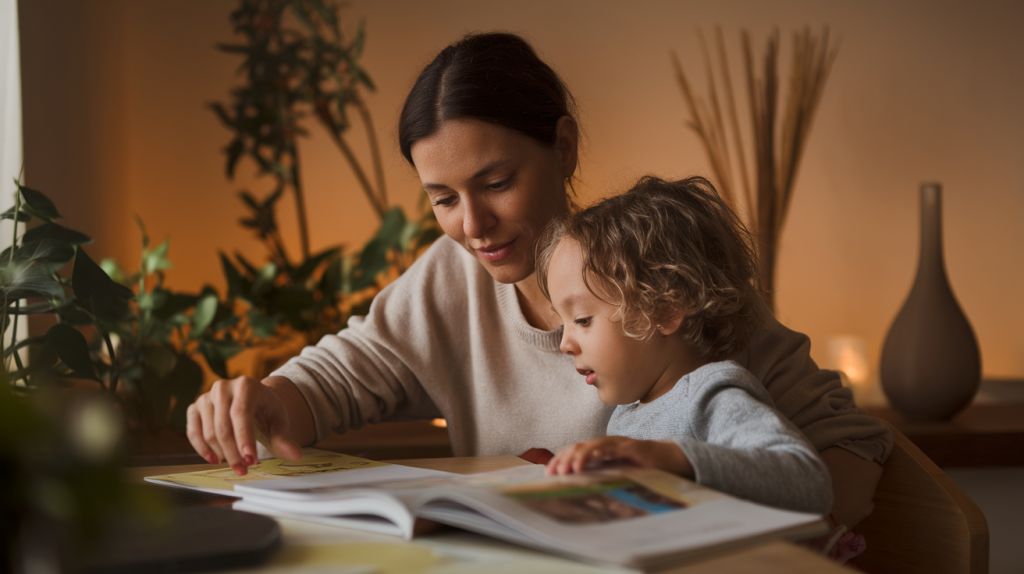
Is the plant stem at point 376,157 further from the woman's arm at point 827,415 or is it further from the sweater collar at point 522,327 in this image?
the woman's arm at point 827,415

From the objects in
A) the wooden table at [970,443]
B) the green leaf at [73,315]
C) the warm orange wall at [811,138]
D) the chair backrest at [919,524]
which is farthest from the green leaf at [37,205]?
the wooden table at [970,443]

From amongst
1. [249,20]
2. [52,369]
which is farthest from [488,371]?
[249,20]

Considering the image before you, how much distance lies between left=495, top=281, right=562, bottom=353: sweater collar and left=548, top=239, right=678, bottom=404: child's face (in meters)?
0.22

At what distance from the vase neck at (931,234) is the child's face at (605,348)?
1.24 meters

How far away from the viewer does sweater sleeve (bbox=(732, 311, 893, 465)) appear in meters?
0.89

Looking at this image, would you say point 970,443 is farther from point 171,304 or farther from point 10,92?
point 10,92

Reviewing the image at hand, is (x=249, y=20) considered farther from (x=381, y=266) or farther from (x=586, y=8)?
(x=586, y=8)

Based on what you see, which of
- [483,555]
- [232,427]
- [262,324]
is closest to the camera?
[483,555]

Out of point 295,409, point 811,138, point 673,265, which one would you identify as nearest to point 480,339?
point 295,409

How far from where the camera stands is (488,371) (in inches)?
48.7

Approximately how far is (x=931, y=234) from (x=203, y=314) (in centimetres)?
165

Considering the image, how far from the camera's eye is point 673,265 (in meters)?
0.92

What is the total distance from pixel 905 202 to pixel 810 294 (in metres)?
0.41

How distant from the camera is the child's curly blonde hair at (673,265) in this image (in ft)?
2.98
